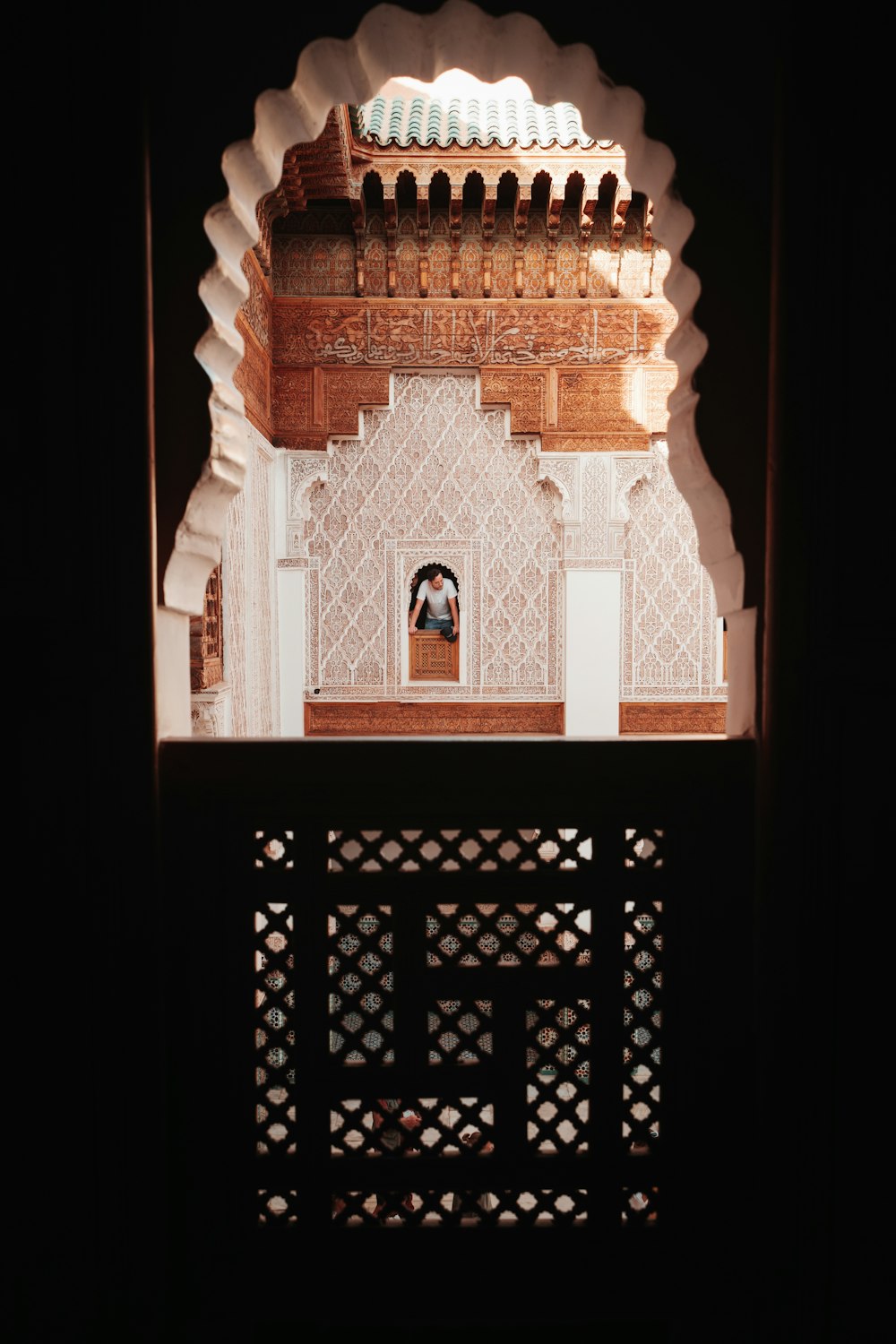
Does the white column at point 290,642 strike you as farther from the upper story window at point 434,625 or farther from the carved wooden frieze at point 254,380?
the carved wooden frieze at point 254,380

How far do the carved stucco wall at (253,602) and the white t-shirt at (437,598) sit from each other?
1116mm

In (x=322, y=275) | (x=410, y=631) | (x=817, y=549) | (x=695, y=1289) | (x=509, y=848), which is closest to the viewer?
(x=817, y=549)

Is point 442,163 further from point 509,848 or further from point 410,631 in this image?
point 509,848

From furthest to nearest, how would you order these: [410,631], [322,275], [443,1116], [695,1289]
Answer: [410,631]
[322,275]
[443,1116]
[695,1289]

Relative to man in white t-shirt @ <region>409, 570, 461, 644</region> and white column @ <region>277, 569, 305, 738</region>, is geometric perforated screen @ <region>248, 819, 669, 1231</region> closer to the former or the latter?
white column @ <region>277, 569, 305, 738</region>

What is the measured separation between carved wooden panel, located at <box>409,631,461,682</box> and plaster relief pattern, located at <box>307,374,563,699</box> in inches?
6.3

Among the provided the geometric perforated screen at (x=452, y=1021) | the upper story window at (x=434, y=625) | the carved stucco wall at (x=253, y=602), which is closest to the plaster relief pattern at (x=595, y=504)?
the upper story window at (x=434, y=625)

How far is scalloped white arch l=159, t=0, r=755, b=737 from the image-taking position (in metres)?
1.37

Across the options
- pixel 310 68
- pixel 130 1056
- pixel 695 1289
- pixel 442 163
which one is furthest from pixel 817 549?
pixel 442 163

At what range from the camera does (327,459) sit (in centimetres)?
646

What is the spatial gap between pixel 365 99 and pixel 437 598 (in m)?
5.21

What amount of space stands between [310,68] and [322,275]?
5218mm

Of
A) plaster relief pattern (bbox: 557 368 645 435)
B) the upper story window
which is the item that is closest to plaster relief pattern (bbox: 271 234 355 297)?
plaster relief pattern (bbox: 557 368 645 435)

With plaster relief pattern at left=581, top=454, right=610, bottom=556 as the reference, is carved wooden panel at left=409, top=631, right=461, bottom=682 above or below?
below
